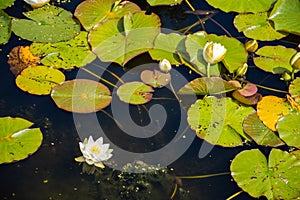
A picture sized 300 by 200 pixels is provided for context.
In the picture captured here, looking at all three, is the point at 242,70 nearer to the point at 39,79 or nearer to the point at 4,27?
the point at 39,79

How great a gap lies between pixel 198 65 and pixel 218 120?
1.30 feet

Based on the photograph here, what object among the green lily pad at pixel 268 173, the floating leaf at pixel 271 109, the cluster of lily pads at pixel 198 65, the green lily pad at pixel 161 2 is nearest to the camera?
the green lily pad at pixel 268 173

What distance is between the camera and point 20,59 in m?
2.56

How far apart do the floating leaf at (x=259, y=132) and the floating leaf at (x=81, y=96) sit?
2.52 feet

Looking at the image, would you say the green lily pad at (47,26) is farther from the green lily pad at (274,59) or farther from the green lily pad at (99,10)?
the green lily pad at (274,59)

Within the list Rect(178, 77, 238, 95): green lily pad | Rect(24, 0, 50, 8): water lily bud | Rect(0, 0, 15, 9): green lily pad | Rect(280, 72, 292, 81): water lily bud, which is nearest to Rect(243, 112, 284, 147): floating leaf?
Rect(178, 77, 238, 95): green lily pad

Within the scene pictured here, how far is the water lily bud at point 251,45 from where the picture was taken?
8.66ft

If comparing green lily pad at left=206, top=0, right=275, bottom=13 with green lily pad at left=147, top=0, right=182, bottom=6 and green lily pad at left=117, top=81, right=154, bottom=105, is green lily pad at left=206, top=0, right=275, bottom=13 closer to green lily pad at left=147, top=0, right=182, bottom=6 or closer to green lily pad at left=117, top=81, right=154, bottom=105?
green lily pad at left=147, top=0, right=182, bottom=6

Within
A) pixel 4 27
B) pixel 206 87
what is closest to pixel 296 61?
pixel 206 87

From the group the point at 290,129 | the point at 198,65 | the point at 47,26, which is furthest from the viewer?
the point at 47,26

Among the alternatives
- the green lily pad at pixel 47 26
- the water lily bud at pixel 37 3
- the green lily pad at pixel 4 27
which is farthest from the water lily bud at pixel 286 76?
the green lily pad at pixel 4 27

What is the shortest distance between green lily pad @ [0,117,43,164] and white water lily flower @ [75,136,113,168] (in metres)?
0.26

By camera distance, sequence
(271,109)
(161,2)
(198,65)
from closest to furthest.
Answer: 1. (271,109)
2. (198,65)
3. (161,2)

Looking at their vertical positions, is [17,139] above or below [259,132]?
above
